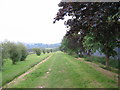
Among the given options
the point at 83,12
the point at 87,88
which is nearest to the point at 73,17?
the point at 83,12

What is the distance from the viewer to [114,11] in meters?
4.75

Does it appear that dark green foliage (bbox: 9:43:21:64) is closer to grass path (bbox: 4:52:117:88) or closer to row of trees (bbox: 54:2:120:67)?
grass path (bbox: 4:52:117:88)

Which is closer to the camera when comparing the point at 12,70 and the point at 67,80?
the point at 67,80

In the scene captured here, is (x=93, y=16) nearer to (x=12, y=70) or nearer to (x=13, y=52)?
(x=12, y=70)

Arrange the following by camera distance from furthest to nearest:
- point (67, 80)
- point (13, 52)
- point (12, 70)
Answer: point (13, 52)
point (12, 70)
point (67, 80)

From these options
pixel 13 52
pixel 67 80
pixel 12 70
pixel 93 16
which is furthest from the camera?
pixel 13 52

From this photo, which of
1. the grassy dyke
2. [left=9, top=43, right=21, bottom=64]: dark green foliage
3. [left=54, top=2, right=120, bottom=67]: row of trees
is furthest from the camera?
[left=9, top=43, right=21, bottom=64]: dark green foliage

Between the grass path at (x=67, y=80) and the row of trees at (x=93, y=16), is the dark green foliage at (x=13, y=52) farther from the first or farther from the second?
the row of trees at (x=93, y=16)

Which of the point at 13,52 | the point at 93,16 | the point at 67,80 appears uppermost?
the point at 93,16

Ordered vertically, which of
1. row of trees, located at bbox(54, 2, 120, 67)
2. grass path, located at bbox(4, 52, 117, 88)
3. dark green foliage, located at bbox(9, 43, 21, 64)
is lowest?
grass path, located at bbox(4, 52, 117, 88)

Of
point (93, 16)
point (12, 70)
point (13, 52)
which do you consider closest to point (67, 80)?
point (93, 16)

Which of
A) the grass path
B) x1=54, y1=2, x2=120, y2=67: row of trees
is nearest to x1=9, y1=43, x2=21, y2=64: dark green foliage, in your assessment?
the grass path

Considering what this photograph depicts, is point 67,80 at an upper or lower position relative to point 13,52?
lower

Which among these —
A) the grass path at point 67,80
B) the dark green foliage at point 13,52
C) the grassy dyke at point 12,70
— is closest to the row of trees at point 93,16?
the grass path at point 67,80
